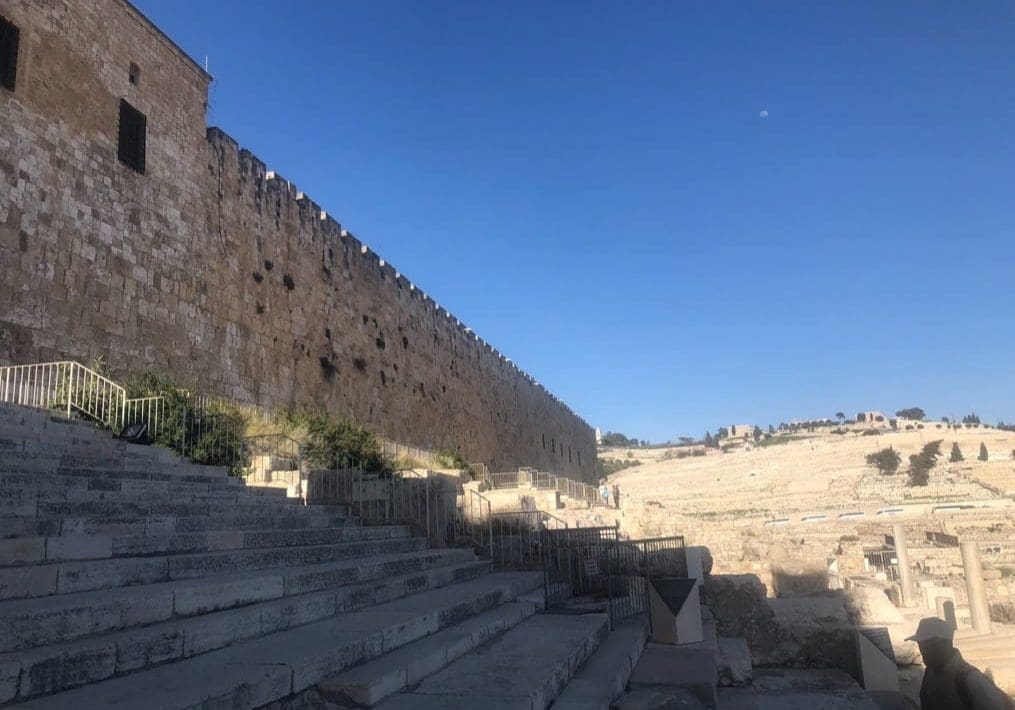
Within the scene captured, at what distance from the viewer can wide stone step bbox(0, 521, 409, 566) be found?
151 inches

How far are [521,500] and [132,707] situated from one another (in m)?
10.8

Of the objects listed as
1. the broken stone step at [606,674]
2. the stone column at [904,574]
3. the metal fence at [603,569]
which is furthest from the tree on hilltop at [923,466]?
the broken stone step at [606,674]

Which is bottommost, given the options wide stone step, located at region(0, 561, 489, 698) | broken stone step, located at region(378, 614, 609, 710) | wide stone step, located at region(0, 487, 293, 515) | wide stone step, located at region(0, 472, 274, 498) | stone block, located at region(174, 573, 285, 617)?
broken stone step, located at region(378, 614, 609, 710)

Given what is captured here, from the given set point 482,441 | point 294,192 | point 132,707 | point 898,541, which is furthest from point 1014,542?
point 132,707

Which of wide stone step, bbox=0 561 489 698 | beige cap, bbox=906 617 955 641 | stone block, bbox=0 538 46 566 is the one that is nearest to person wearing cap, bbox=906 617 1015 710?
beige cap, bbox=906 617 955 641

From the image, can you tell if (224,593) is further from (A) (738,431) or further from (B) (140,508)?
(A) (738,431)

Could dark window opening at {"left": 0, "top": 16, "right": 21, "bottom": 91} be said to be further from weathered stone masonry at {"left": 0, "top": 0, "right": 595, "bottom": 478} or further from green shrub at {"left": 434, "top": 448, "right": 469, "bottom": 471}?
green shrub at {"left": 434, "top": 448, "right": 469, "bottom": 471}

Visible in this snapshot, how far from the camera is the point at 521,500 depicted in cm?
1304

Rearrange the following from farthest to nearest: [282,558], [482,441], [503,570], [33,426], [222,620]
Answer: [482,441] < [503,570] < [33,426] < [282,558] < [222,620]

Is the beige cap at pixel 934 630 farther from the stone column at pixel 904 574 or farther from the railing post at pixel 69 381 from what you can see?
the stone column at pixel 904 574

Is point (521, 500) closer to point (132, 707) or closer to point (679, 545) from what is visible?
point (679, 545)

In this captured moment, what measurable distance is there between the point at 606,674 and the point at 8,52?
1140cm

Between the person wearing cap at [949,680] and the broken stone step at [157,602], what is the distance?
11.3ft

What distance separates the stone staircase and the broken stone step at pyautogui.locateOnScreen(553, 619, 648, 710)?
0.36 ft
